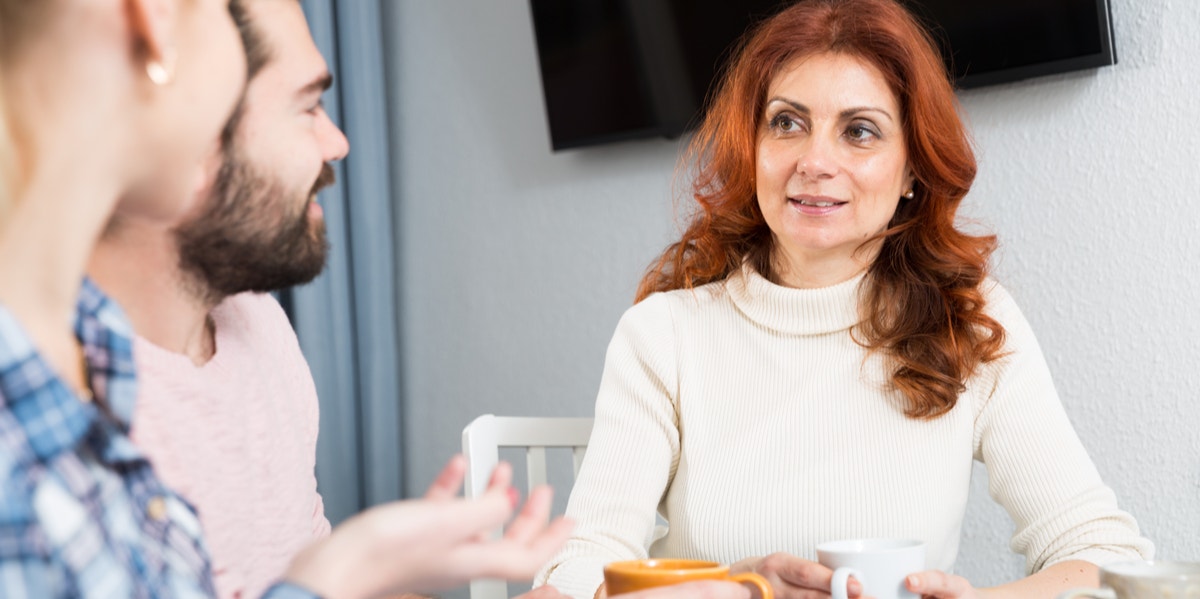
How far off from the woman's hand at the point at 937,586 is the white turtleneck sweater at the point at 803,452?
32 centimetres

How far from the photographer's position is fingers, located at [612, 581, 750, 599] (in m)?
0.70

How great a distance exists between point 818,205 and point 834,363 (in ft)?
0.68

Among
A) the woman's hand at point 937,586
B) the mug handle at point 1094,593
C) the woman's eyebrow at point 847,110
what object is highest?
the woman's eyebrow at point 847,110

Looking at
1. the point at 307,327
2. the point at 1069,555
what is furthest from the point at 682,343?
the point at 307,327

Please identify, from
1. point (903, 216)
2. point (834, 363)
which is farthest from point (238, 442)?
point (903, 216)

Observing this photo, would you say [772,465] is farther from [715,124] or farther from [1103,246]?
[1103,246]

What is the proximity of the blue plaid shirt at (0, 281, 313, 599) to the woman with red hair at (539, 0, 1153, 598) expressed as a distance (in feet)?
2.70

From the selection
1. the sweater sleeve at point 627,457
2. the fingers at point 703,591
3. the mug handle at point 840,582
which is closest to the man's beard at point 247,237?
the fingers at point 703,591

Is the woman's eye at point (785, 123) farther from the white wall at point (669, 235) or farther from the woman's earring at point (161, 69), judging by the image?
the woman's earring at point (161, 69)

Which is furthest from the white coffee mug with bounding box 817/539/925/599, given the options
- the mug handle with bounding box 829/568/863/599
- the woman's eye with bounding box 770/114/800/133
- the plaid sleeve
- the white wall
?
the white wall

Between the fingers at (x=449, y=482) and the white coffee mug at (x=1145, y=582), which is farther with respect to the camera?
the white coffee mug at (x=1145, y=582)

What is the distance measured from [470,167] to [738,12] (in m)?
0.83

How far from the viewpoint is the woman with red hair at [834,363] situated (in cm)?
134

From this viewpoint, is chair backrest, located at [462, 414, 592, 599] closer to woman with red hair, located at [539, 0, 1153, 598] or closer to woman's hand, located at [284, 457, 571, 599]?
woman with red hair, located at [539, 0, 1153, 598]
